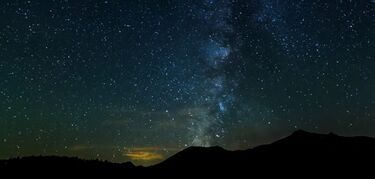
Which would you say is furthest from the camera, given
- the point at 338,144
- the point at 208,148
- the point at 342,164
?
the point at 208,148

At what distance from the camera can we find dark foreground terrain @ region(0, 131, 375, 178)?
104 ft

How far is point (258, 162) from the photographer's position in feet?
119

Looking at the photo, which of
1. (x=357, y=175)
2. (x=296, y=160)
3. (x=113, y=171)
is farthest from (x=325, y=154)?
(x=113, y=171)

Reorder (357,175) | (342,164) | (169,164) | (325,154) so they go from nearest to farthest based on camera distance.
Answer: (357,175) < (342,164) < (325,154) < (169,164)

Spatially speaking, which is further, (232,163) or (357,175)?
(232,163)

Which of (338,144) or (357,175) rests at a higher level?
(338,144)

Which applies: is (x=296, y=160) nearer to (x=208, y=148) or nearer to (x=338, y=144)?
(x=338, y=144)

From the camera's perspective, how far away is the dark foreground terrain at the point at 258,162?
104 feet

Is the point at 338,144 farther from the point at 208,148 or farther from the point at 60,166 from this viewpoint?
the point at 60,166

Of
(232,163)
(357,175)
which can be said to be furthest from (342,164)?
(232,163)

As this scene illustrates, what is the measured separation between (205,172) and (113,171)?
8.11m

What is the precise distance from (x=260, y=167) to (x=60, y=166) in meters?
17.1

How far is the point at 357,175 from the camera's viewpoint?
2872cm

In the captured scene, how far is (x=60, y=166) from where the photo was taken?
34844 mm
